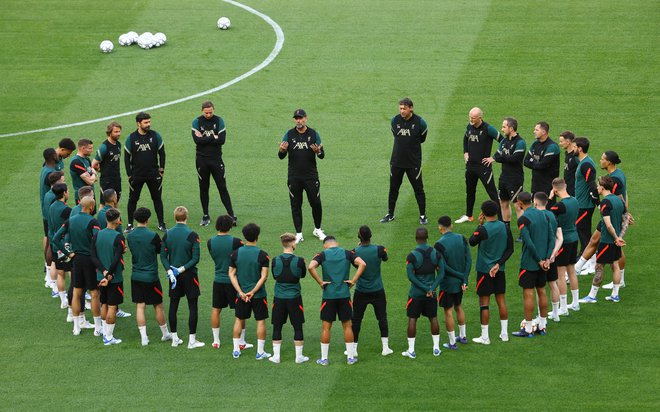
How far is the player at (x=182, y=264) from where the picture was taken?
623 inches

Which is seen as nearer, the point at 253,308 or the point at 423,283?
the point at 423,283

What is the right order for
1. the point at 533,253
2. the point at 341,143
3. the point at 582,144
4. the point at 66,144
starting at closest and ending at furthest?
the point at 533,253
the point at 582,144
the point at 66,144
the point at 341,143

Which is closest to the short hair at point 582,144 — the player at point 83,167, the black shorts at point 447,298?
the black shorts at point 447,298

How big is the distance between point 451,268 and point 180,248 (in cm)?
380

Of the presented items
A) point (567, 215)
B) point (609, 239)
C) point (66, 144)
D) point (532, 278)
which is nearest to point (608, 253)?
point (609, 239)

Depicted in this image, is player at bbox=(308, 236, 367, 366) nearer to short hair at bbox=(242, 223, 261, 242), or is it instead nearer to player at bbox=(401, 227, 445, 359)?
player at bbox=(401, 227, 445, 359)

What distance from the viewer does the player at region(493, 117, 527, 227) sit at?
19.4m

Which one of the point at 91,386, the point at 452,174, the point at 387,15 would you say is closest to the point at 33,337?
the point at 91,386

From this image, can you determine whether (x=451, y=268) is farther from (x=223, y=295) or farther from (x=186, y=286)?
(x=186, y=286)

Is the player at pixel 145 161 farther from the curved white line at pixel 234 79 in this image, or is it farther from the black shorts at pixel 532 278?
the black shorts at pixel 532 278

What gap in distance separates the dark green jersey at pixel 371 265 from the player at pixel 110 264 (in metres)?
3.42

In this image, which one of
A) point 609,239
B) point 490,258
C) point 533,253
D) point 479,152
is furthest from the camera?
point 479,152

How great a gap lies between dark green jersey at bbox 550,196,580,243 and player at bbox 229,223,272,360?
179 inches

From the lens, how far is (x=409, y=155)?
20406mm
